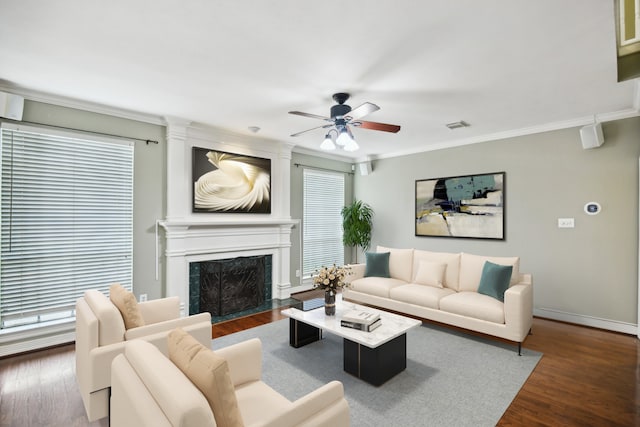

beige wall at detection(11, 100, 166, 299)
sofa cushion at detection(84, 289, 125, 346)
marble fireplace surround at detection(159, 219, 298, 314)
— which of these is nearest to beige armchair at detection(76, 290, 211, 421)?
sofa cushion at detection(84, 289, 125, 346)

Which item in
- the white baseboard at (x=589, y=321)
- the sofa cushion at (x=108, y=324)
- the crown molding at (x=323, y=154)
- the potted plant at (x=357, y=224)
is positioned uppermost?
the crown molding at (x=323, y=154)

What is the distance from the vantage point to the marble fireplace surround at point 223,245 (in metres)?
4.02

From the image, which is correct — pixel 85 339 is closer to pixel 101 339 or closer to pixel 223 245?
pixel 101 339

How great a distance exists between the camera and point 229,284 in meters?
4.52

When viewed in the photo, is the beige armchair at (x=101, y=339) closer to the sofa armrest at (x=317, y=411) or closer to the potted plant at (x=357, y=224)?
the sofa armrest at (x=317, y=411)

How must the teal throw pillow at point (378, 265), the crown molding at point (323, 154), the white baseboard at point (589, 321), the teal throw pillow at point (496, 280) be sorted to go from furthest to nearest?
the crown molding at point (323, 154)
the teal throw pillow at point (378, 265)
the white baseboard at point (589, 321)
the teal throw pillow at point (496, 280)

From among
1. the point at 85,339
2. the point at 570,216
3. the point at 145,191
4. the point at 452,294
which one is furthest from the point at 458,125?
the point at 85,339

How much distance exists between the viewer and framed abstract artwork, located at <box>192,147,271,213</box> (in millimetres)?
4301

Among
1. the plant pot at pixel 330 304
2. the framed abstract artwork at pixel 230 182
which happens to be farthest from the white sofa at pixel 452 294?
the framed abstract artwork at pixel 230 182

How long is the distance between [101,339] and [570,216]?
528 centimetres

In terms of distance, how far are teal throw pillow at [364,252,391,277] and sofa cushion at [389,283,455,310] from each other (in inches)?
20.4

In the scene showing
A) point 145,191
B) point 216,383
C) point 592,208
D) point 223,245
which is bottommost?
point 216,383

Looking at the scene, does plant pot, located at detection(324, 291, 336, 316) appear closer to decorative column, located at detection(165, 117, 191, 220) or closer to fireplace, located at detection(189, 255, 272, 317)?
fireplace, located at detection(189, 255, 272, 317)

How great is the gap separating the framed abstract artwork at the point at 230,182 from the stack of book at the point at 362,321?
2.57 metres
